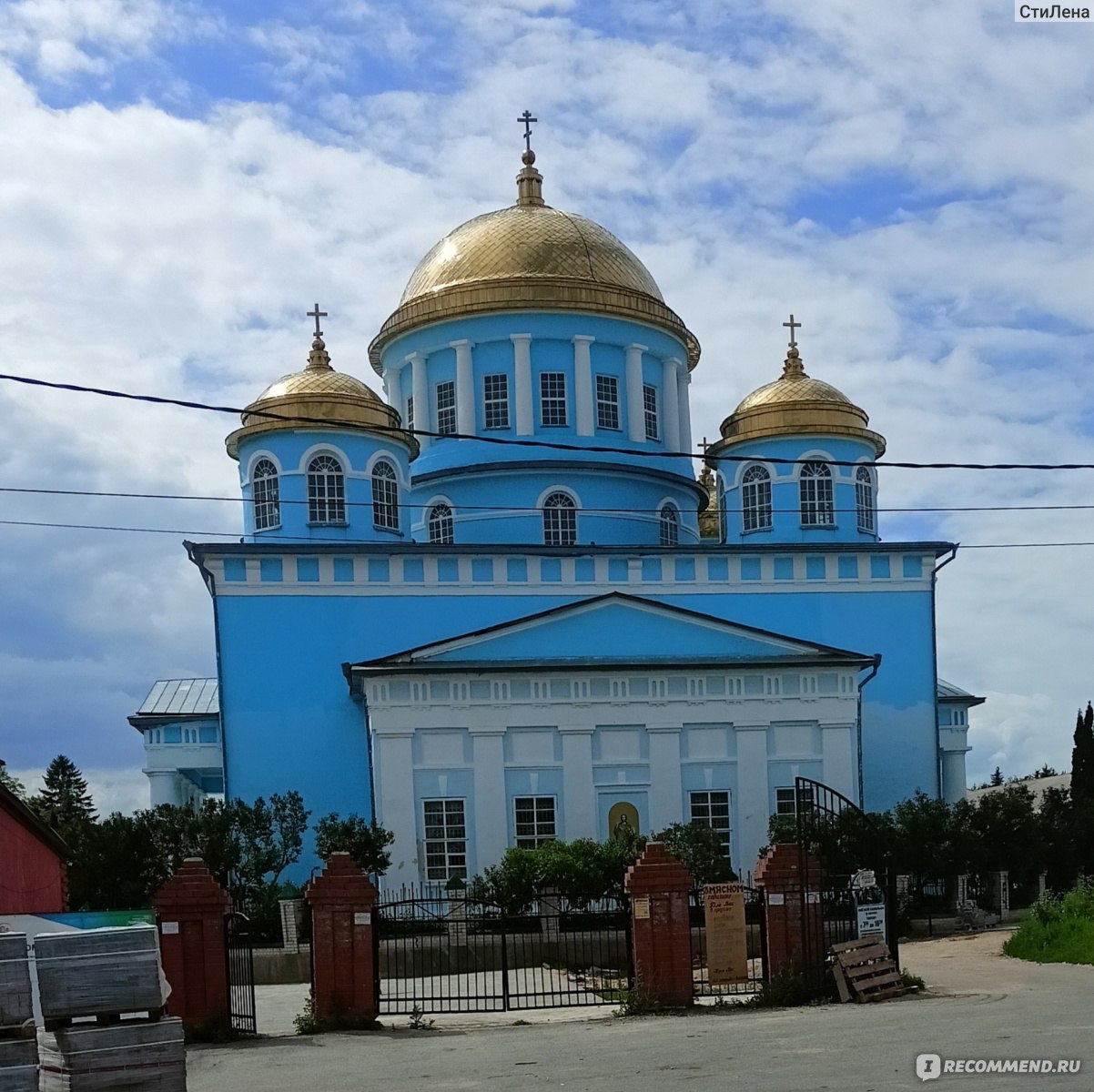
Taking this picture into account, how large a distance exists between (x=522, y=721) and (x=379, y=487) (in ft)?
22.5

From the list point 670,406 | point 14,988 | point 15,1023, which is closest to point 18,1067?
point 15,1023

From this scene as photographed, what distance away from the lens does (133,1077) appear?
9.90 m

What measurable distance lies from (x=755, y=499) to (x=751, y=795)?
879 cm

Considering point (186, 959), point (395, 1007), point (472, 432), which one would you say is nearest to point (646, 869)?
point (395, 1007)

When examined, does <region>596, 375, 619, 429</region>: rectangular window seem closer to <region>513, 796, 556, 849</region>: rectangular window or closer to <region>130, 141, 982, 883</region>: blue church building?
<region>130, 141, 982, 883</region>: blue church building

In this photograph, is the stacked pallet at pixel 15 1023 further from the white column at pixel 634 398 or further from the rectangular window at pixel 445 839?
the white column at pixel 634 398

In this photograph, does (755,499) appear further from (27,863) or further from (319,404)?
(27,863)

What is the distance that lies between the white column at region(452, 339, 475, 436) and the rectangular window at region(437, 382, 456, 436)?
0.31 meters

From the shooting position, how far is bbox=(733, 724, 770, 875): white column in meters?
29.6

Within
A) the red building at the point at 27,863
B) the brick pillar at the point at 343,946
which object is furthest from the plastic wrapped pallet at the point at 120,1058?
the red building at the point at 27,863

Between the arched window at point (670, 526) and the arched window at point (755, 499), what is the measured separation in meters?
1.55

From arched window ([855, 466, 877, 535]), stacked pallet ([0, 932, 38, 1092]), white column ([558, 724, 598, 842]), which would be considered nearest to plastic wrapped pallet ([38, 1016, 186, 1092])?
stacked pallet ([0, 932, 38, 1092])

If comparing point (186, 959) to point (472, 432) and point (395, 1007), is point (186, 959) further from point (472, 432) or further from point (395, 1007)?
point (472, 432)

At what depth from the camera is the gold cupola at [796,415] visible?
3606 cm
